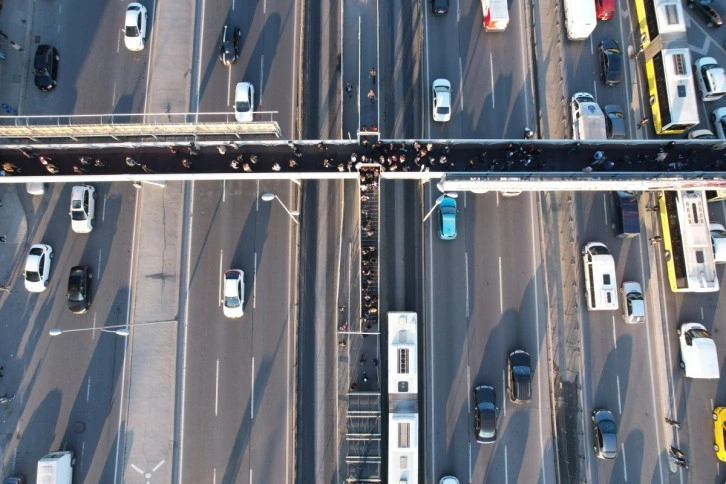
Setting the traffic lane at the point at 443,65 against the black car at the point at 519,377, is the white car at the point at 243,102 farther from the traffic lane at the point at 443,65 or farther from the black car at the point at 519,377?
the black car at the point at 519,377

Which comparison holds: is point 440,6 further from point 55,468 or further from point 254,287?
point 55,468

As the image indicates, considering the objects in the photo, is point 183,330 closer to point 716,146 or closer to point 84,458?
point 84,458

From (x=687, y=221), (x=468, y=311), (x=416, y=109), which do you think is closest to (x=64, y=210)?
(x=416, y=109)

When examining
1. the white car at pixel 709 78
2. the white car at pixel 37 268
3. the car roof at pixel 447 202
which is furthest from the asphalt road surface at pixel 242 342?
the white car at pixel 709 78

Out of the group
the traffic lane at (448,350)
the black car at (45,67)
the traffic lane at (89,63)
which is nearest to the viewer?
the traffic lane at (448,350)

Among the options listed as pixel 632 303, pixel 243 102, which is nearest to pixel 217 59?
pixel 243 102

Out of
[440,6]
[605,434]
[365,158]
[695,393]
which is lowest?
[605,434]
